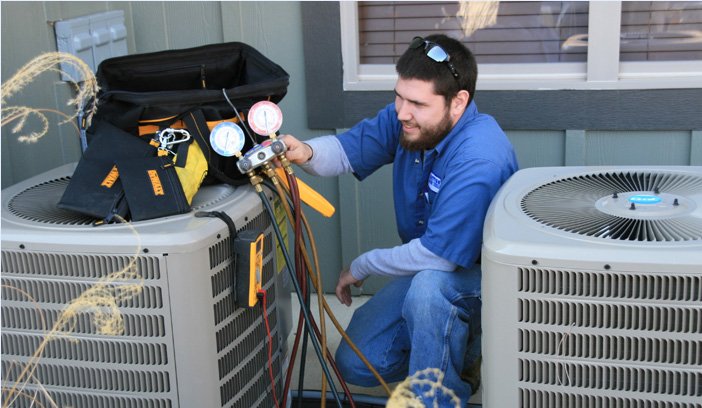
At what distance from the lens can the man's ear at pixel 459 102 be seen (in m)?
2.53

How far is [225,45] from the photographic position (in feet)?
8.83

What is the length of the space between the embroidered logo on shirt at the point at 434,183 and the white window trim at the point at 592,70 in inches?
31.4

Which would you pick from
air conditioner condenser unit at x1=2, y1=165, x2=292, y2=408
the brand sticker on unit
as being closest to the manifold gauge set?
air conditioner condenser unit at x1=2, y1=165, x2=292, y2=408

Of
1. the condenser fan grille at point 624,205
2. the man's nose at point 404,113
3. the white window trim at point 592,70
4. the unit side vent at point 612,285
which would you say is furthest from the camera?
the white window trim at point 592,70

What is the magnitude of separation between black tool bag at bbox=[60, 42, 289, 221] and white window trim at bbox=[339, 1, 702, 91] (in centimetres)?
76

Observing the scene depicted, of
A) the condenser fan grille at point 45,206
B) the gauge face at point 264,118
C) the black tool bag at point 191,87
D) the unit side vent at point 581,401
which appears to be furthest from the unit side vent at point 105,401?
the unit side vent at point 581,401

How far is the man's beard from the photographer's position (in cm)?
253

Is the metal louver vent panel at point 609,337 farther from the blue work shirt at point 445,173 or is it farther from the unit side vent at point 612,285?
the blue work shirt at point 445,173

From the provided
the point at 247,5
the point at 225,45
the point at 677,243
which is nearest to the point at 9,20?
the point at 247,5

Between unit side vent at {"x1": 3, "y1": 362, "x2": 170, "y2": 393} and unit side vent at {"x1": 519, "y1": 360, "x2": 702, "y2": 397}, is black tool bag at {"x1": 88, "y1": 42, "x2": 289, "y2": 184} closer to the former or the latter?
unit side vent at {"x1": 3, "y1": 362, "x2": 170, "y2": 393}

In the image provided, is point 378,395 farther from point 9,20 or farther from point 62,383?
point 9,20

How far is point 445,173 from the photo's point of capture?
2461 millimetres

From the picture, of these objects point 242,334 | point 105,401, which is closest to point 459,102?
point 242,334

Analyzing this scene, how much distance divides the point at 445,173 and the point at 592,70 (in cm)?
99
